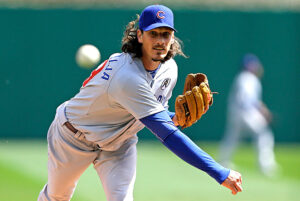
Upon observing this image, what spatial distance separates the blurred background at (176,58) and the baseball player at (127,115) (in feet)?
31.2

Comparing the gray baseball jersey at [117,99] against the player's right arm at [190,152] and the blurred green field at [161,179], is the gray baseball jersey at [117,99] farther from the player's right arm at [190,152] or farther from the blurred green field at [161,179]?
the blurred green field at [161,179]

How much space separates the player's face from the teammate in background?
8.14m

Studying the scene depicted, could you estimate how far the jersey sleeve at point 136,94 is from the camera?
520cm

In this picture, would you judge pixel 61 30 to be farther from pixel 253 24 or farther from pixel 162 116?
pixel 162 116

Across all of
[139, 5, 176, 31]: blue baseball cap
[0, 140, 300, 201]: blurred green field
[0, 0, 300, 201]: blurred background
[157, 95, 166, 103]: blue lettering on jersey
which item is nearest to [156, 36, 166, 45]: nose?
[139, 5, 176, 31]: blue baseball cap

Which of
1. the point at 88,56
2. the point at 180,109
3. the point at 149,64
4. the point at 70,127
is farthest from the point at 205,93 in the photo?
the point at 88,56

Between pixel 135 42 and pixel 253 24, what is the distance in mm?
12275

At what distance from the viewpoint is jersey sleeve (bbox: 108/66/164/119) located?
5.20 m

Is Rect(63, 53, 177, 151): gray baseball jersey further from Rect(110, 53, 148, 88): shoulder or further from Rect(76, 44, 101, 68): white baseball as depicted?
Rect(76, 44, 101, 68): white baseball

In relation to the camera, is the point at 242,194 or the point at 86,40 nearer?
the point at 242,194

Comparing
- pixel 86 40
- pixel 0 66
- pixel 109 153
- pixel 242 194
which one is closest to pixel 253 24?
pixel 86 40

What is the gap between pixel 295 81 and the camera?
17266 mm

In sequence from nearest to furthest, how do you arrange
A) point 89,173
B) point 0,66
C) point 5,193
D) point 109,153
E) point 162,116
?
point 162,116
point 109,153
point 5,193
point 89,173
point 0,66

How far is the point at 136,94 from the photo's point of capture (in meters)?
5.22
